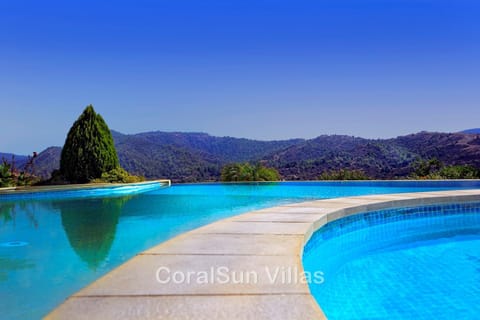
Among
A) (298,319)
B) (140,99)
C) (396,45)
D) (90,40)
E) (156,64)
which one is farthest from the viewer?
(140,99)

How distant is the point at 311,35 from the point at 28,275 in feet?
43.5

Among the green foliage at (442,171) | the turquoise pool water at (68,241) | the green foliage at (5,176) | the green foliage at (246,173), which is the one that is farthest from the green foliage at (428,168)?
the green foliage at (5,176)

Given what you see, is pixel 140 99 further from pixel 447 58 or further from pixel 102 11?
pixel 447 58

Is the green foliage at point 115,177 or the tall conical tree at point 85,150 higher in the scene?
the tall conical tree at point 85,150

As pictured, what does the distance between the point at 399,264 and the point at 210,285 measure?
257 cm

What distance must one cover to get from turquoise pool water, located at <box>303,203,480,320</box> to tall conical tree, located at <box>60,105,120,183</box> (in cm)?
1108

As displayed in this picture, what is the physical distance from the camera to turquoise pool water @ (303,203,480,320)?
9.28ft

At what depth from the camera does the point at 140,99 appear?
70.7ft

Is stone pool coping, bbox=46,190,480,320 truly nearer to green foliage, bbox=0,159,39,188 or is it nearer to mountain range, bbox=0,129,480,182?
green foliage, bbox=0,159,39,188

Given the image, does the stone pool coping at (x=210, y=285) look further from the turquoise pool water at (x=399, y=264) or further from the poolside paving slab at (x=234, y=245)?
the turquoise pool water at (x=399, y=264)

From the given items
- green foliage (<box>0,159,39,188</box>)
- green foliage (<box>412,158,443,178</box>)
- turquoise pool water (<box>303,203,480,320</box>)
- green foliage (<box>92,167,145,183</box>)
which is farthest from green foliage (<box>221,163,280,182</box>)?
turquoise pool water (<box>303,203,480,320</box>)

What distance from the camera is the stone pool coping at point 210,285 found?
76.5 inches

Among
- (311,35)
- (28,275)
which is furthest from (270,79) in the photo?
(28,275)

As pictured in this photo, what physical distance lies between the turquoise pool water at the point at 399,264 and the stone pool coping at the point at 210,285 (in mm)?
458
